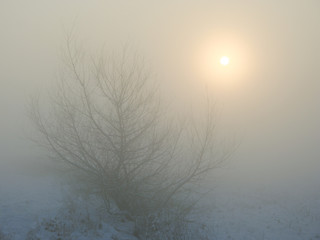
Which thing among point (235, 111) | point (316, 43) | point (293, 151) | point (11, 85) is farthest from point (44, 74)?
point (316, 43)

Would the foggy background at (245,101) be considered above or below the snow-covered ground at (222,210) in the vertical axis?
above

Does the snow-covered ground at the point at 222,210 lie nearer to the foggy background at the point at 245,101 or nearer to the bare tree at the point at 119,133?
the bare tree at the point at 119,133

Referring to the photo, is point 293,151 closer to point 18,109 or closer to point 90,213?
point 90,213

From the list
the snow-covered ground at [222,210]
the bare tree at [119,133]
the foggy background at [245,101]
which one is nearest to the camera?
the snow-covered ground at [222,210]

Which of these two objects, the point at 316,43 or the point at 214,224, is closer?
the point at 214,224

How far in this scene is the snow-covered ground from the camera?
380 inches

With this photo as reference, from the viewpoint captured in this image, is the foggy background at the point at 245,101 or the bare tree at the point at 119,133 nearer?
the bare tree at the point at 119,133

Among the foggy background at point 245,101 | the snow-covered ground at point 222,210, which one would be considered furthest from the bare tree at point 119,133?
the foggy background at point 245,101

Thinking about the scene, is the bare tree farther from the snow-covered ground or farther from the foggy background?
the foggy background

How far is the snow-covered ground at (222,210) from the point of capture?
9.65 meters

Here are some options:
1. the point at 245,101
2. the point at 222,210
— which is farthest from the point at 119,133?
the point at 245,101

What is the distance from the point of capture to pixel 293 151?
114 feet

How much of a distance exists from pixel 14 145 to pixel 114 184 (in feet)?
66.4

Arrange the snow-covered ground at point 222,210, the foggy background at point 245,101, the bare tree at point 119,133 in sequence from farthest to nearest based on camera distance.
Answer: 1. the foggy background at point 245,101
2. the bare tree at point 119,133
3. the snow-covered ground at point 222,210
